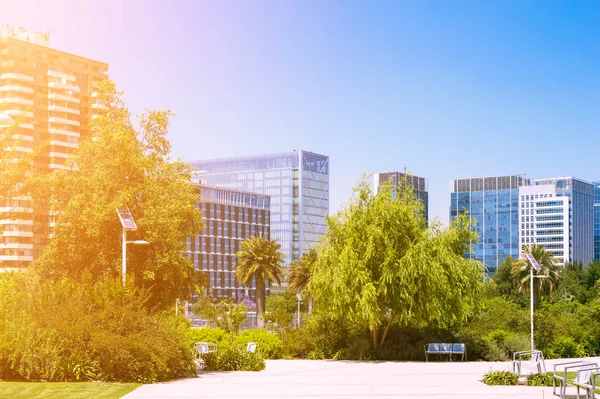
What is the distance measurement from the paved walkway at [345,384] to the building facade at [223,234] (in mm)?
145698

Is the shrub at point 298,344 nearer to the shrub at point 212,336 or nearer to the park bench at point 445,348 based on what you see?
the shrub at point 212,336

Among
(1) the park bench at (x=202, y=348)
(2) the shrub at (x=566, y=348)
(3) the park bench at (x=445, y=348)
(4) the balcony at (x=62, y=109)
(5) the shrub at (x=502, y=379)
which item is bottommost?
(2) the shrub at (x=566, y=348)

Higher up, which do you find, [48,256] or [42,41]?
[42,41]

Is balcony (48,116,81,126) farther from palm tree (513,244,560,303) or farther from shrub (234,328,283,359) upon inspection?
shrub (234,328,283,359)

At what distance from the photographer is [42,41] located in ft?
499

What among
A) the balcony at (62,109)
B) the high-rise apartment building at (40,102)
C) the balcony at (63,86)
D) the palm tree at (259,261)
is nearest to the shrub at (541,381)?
the palm tree at (259,261)

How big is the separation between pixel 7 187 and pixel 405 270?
17.1 meters

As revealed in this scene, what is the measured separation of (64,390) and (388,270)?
54.1 feet

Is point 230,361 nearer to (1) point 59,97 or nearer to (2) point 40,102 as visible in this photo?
(1) point 59,97

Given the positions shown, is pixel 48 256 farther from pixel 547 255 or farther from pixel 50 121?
pixel 50 121

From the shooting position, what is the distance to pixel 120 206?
101ft

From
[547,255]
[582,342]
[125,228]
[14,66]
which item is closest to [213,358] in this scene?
[125,228]

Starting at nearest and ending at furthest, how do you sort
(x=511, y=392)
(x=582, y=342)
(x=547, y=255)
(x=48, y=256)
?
1. (x=511, y=392)
2. (x=48, y=256)
3. (x=582, y=342)
4. (x=547, y=255)

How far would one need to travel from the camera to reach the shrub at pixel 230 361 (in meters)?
29.6
